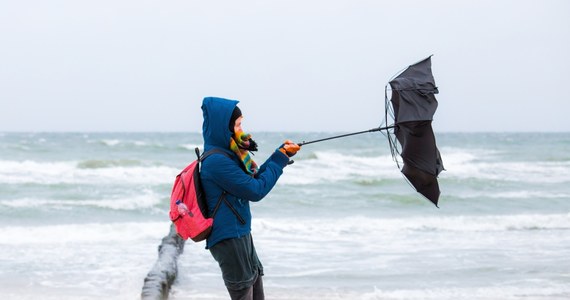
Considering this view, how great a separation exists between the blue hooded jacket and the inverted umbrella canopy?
0.65 metres

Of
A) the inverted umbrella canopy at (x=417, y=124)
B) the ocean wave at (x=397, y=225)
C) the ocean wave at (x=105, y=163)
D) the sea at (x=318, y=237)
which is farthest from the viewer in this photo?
the ocean wave at (x=105, y=163)

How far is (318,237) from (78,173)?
43.8 feet

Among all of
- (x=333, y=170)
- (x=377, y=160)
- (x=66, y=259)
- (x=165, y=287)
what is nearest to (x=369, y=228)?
(x=66, y=259)

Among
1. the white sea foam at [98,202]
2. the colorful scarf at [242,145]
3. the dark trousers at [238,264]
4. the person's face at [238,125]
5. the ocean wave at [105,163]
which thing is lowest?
the ocean wave at [105,163]

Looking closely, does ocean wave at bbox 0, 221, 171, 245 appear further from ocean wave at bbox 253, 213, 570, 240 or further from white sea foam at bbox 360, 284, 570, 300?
white sea foam at bbox 360, 284, 570, 300

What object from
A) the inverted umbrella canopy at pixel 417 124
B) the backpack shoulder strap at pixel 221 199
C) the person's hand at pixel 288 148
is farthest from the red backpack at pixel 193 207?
the inverted umbrella canopy at pixel 417 124

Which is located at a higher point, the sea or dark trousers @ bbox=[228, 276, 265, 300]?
dark trousers @ bbox=[228, 276, 265, 300]

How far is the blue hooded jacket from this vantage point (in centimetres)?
328

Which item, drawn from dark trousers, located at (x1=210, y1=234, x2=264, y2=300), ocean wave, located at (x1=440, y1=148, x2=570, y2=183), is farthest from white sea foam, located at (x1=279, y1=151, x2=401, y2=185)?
dark trousers, located at (x1=210, y1=234, x2=264, y2=300)

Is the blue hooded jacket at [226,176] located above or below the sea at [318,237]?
above

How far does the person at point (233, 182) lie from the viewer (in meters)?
3.29

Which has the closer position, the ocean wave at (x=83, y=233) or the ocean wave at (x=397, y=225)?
the ocean wave at (x=83, y=233)

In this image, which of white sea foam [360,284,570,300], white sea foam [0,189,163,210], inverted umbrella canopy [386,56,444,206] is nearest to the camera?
inverted umbrella canopy [386,56,444,206]

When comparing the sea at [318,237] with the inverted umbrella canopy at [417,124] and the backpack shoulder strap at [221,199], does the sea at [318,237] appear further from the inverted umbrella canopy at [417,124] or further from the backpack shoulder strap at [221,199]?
the backpack shoulder strap at [221,199]
